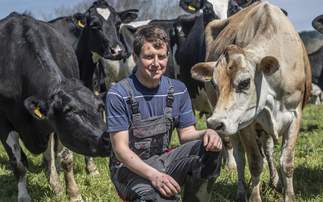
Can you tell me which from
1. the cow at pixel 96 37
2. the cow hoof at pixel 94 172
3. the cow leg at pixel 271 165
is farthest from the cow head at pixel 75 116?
the cow at pixel 96 37

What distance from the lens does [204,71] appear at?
138 inches

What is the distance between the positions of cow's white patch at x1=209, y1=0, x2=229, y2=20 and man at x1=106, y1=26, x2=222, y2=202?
3.52 m

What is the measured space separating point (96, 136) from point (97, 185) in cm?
135

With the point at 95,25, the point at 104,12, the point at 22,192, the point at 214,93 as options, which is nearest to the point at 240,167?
the point at 214,93

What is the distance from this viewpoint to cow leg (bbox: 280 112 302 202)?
3500 millimetres

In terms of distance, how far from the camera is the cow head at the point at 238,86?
3008mm

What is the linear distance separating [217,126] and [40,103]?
71.2 inches

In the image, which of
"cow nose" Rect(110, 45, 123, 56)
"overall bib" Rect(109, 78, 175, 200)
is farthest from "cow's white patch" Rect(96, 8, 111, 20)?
"overall bib" Rect(109, 78, 175, 200)

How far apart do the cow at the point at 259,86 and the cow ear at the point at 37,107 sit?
155 centimetres

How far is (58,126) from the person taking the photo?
11.8 ft

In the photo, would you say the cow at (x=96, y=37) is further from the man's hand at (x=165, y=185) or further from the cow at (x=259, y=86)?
the man's hand at (x=165, y=185)

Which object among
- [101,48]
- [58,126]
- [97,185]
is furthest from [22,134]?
[101,48]

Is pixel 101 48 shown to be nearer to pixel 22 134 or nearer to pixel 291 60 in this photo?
pixel 22 134

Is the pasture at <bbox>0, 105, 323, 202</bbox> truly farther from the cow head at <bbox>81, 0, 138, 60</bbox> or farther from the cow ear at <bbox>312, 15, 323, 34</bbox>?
the cow head at <bbox>81, 0, 138, 60</bbox>
